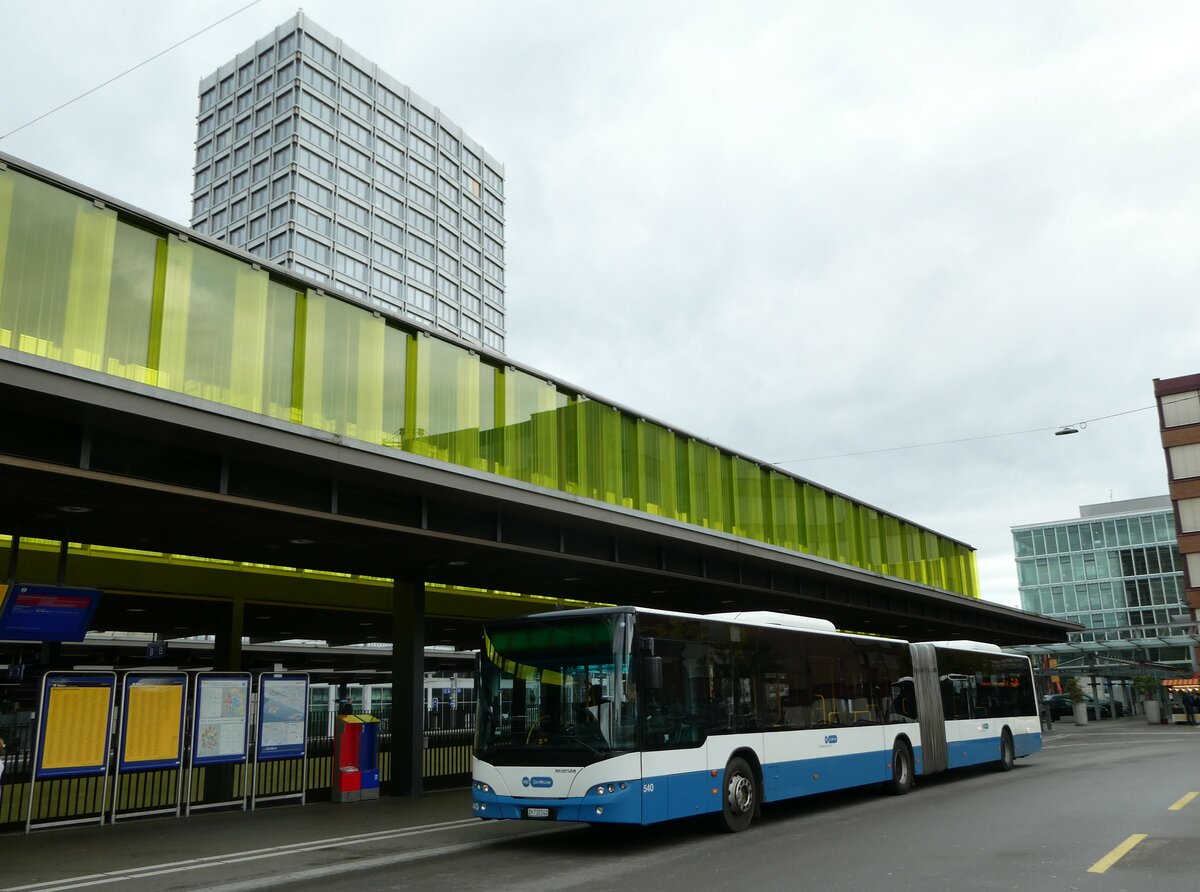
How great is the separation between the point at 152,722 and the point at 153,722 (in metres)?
0.01

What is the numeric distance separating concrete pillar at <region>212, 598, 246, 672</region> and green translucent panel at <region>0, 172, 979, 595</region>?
32.5 feet

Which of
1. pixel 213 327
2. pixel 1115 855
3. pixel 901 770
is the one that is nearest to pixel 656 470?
pixel 901 770

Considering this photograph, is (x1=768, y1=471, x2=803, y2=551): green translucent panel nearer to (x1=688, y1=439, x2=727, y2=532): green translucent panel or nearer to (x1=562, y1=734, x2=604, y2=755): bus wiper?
(x1=688, y1=439, x2=727, y2=532): green translucent panel

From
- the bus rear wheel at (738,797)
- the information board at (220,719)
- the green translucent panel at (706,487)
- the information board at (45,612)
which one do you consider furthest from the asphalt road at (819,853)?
the green translucent panel at (706,487)

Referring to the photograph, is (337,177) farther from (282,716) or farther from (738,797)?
(738,797)

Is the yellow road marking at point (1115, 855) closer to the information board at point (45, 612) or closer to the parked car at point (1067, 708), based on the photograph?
the information board at point (45, 612)

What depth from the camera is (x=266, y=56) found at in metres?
97.1

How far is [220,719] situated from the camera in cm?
1680

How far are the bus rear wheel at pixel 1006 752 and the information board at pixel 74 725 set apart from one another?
18.7 meters

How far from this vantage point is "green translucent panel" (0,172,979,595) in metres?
10.9

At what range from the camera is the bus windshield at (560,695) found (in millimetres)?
12227

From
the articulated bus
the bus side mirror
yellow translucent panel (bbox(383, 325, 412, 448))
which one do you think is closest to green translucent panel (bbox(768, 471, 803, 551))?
the articulated bus

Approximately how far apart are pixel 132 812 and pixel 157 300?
8.87 meters

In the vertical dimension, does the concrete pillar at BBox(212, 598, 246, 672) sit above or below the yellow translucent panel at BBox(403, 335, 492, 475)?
below
